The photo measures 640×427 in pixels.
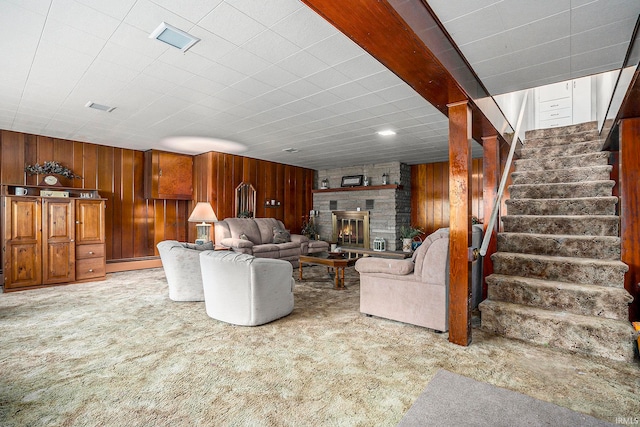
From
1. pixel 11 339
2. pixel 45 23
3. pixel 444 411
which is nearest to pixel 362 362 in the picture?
pixel 444 411

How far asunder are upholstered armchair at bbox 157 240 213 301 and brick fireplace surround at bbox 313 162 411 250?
4.89 metres

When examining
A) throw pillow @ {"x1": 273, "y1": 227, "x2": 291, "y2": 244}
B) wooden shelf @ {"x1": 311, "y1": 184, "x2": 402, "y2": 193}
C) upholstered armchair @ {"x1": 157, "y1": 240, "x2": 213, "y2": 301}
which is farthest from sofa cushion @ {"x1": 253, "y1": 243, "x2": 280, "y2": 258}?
wooden shelf @ {"x1": 311, "y1": 184, "x2": 402, "y2": 193}

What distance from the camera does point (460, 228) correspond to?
9.16ft

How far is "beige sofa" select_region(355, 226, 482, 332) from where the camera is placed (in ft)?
9.82

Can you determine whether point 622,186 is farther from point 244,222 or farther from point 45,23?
point 244,222

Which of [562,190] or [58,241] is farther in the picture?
[58,241]

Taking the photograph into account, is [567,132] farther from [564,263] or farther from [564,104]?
[564,263]

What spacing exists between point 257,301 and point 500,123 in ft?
12.0

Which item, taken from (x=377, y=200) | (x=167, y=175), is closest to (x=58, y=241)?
(x=167, y=175)

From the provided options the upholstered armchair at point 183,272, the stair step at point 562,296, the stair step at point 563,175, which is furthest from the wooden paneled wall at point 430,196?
the upholstered armchair at point 183,272

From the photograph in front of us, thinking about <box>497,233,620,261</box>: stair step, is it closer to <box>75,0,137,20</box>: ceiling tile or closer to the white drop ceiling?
the white drop ceiling

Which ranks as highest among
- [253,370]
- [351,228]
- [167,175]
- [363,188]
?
[167,175]

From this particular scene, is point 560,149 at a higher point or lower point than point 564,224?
higher

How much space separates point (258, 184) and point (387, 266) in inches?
203
